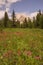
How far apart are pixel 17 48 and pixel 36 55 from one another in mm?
3765

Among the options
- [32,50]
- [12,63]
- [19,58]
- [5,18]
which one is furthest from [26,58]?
[5,18]

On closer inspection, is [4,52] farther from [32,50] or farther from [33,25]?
[33,25]

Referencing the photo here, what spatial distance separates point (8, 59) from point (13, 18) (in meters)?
83.0

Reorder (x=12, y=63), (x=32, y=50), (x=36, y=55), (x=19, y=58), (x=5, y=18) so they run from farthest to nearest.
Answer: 1. (x=5, y=18)
2. (x=32, y=50)
3. (x=36, y=55)
4. (x=19, y=58)
5. (x=12, y=63)

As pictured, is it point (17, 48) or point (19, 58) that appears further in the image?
point (17, 48)

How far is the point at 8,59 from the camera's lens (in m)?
20.3

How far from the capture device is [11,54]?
21906mm

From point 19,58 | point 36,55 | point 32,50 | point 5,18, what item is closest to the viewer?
point 19,58

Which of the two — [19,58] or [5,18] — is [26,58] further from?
[5,18]

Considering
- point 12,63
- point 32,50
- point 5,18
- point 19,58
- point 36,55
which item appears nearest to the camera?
point 12,63

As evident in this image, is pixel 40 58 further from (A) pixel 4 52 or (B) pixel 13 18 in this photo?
(B) pixel 13 18

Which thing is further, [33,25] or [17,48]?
[33,25]

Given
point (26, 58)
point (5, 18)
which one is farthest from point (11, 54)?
point (5, 18)

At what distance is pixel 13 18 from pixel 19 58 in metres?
82.6
